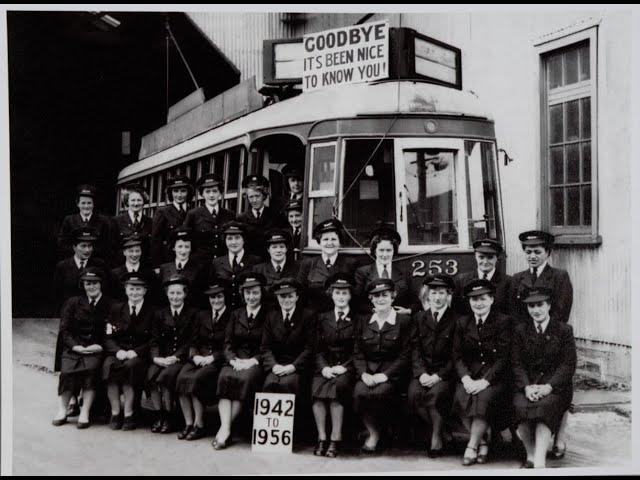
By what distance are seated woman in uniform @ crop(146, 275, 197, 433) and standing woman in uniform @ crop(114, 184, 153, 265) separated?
33.2 inches

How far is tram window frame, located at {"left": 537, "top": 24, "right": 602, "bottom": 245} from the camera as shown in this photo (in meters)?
5.43

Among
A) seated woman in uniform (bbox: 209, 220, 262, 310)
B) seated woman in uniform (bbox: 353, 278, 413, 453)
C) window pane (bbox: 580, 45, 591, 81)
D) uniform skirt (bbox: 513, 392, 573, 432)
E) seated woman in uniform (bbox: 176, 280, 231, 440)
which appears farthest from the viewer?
window pane (bbox: 580, 45, 591, 81)

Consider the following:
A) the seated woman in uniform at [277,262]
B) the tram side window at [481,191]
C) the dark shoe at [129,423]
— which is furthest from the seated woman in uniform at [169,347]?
the tram side window at [481,191]

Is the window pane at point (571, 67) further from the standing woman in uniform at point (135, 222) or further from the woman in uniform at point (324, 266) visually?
the standing woman in uniform at point (135, 222)

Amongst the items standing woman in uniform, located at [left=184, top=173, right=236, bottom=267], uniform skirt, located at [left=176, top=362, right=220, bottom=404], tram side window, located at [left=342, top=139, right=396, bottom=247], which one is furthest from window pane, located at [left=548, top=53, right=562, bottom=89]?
uniform skirt, located at [left=176, top=362, right=220, bottom=404]

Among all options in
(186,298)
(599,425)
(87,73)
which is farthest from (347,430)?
(87,73)

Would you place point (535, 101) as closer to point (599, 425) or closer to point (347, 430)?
point (599, 425)

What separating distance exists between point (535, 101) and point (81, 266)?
3.91 meters

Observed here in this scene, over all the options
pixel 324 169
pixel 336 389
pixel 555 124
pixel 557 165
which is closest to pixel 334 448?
pixel 336 389

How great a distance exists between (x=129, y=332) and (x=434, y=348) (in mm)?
2206

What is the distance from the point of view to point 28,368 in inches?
209

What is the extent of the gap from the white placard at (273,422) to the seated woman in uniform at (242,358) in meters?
0.10

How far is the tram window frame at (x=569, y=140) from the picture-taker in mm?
5434

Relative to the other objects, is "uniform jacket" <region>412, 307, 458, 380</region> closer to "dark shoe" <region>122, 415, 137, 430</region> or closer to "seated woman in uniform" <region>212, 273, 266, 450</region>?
"seated woman in uniform" <region>212, 273, 266, 450</region>
